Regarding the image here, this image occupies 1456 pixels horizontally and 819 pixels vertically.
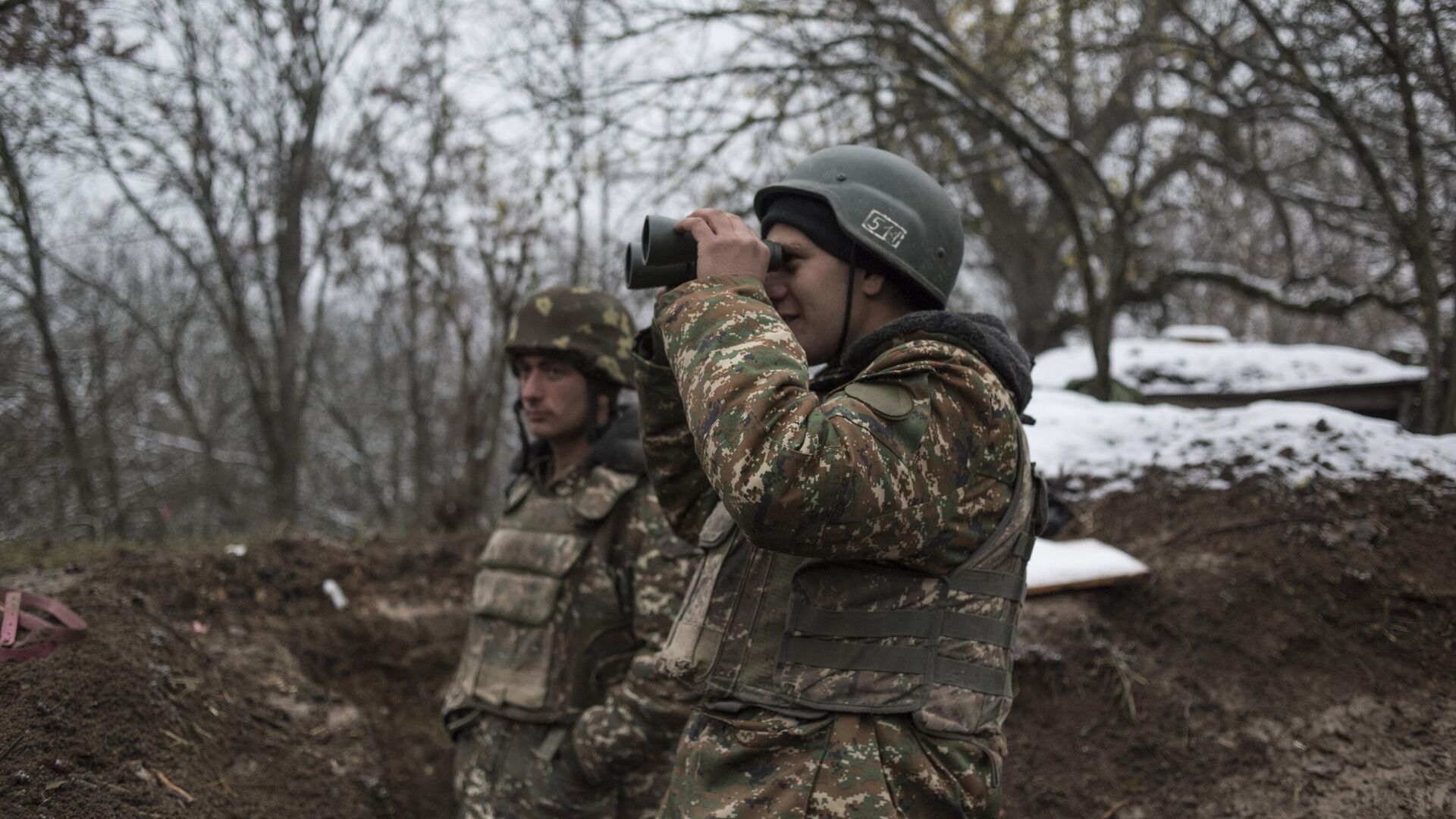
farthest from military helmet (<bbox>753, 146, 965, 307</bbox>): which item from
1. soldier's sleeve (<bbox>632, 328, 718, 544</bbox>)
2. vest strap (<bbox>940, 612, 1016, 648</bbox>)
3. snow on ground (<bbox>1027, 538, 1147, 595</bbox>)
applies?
snow on ground (<bbox>1027, 538, 1147, 595</bbox>)

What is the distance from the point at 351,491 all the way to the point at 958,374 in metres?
19.4

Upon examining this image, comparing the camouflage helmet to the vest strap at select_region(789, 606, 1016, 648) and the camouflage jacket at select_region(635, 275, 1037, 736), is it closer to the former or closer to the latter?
the camouflage jacket at select_region(635, 275, 1037, 736)

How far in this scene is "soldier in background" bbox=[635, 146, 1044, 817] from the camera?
56.0 inches

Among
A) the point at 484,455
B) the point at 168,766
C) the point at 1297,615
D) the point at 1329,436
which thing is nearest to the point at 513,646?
the point at 168,766

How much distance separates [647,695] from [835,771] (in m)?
1.01

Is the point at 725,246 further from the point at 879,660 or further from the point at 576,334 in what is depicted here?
the point at 576,334

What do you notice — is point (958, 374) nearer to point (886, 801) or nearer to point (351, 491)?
point (886, 801)

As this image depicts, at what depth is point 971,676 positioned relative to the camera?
164 cm

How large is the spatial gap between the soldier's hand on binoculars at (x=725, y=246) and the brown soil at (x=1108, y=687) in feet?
6.02

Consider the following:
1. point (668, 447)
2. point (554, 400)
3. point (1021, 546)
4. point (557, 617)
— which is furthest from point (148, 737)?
point (1021, 546)

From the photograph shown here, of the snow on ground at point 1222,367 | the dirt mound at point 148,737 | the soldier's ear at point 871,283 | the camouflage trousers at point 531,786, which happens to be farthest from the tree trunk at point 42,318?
the snow on ground at point 1222,367

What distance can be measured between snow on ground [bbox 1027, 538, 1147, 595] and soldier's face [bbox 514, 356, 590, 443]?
5.58 feet

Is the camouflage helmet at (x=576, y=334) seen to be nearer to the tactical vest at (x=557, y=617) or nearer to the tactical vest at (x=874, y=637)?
the tactical vest at (x=557, y=617)

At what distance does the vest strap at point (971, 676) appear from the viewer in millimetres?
1620
